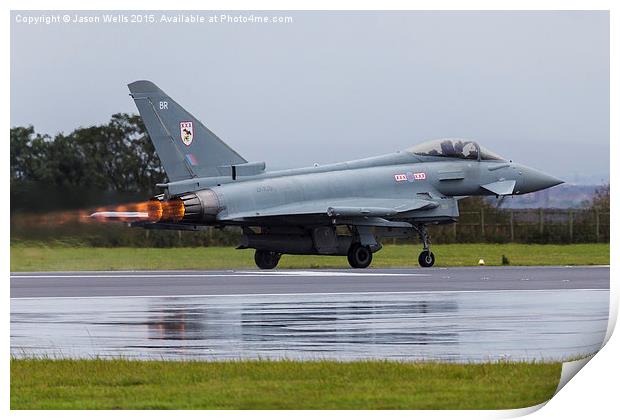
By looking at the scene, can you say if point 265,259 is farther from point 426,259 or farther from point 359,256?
point 426,259

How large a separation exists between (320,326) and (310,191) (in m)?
16.2

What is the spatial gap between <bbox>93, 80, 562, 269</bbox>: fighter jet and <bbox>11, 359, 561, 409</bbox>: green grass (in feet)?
57.4

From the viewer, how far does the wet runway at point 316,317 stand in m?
14.9

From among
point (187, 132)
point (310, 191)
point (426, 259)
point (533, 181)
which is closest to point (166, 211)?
point (187, 132)

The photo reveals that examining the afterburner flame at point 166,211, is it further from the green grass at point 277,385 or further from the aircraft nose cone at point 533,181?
the green grass at point 277,385

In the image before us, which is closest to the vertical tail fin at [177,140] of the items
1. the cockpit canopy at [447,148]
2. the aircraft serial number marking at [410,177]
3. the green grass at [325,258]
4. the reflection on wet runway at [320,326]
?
the green grass at [325,258]

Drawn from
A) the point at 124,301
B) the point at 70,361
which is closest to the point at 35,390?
the point at 70,361

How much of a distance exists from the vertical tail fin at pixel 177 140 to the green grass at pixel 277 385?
61.3ft

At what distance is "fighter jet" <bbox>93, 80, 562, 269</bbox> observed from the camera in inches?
1273

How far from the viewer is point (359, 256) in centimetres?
3325

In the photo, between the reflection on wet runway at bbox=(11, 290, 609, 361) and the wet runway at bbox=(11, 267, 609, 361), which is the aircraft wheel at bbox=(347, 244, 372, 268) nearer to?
the wet runway at bbox=(11, 267, 609, 361)

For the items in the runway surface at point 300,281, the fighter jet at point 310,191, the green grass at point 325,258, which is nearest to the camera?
the runway surface at point 300,281

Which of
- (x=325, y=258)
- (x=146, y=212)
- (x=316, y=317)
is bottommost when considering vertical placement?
(x=325, y=258)
